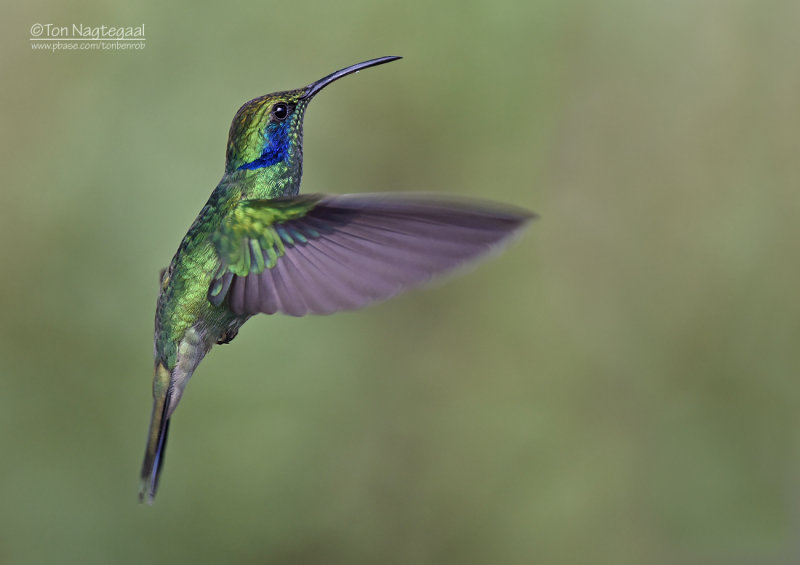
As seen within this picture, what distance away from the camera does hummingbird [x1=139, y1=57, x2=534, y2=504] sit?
1.75 meters

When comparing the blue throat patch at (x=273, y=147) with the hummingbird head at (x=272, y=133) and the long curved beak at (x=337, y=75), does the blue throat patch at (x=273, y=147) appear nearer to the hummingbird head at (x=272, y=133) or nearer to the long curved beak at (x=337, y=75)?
the hummingbird head at (x=272, y=133)

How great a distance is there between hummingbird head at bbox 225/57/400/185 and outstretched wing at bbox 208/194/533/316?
0.24 metres

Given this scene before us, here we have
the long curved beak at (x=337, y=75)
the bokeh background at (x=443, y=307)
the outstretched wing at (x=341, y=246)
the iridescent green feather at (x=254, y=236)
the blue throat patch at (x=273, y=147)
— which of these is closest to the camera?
the outstretched wing at (x=341, y=246)

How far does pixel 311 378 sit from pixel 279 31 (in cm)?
169

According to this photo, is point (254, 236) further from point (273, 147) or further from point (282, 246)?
point (273, 147)

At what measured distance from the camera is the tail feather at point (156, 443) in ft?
7.50

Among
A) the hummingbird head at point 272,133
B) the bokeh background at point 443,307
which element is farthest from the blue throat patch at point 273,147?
the bokeh background at point 443,307

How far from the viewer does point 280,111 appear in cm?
242

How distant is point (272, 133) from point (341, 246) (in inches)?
22.6

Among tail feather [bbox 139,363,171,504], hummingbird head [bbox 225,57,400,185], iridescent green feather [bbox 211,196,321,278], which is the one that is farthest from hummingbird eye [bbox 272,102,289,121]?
tail feather [bbox 139,363,171,504]

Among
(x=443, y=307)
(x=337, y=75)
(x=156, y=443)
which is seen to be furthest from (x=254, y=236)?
(x=443, y=307)

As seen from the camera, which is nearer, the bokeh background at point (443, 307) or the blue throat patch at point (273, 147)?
the blue throat patch at point (273, 147)

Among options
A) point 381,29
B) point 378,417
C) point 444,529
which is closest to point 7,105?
point 381,29

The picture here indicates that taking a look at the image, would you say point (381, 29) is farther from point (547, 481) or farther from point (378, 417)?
point (547, 481)
